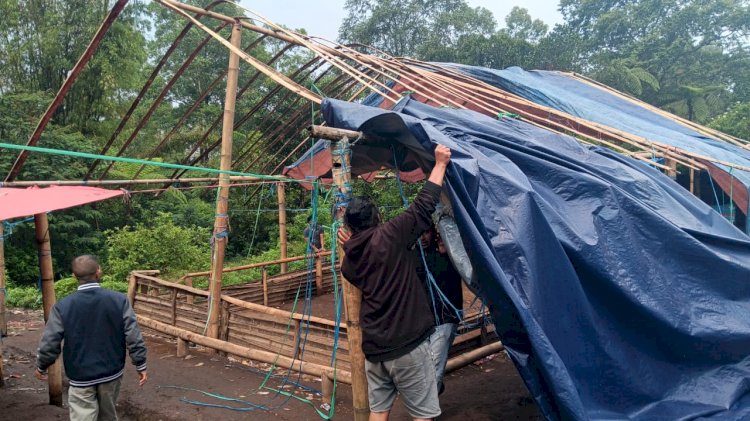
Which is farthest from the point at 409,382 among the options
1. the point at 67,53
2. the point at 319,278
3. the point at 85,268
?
the point at 67,53

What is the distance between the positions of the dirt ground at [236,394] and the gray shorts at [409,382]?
1408 millimetres

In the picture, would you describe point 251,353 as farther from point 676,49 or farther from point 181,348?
point 676,49

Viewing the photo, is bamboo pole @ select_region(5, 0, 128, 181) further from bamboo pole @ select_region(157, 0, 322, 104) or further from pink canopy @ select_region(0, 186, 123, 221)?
pink canopy @ select_region(0, 186, 123, 221)

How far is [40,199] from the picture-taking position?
397 centimetres

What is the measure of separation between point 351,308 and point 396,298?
0.49m

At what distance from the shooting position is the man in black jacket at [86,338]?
3.39m

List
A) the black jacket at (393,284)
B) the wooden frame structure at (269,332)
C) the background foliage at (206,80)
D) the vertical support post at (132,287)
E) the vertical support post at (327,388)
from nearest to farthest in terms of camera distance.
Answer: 1. the black jacket at (393,284)
2. the vertical support post at (327,388)
3. the wooden frame structure at (269,332)
4. the vertical support post at (132,287)
5. the background foliage at (206,80)

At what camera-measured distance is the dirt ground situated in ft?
15.2

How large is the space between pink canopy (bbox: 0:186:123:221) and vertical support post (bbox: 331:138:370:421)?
1865 millimetres

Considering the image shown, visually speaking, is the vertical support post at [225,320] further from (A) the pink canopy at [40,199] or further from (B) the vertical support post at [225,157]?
(A) the pink canopy at [40,199]

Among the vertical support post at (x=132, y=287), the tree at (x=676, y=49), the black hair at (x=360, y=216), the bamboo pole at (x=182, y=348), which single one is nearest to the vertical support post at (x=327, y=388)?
the black hair at (x=360, y=216)

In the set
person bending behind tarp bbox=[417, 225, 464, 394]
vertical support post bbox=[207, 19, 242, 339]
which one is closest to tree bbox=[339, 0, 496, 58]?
vertical support post bbox=[207, 19, 242, 339]

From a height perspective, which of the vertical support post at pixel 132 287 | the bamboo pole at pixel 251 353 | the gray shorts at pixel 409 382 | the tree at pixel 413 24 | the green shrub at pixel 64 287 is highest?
the tree at pixel 413 24

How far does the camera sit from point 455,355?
221 inches
